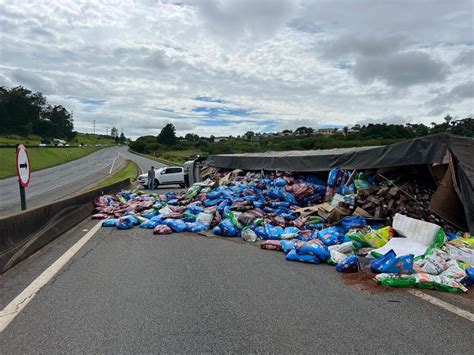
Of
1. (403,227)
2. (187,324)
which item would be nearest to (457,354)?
(187,324)

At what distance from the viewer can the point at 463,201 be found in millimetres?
7387

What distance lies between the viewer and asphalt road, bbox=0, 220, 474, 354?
11.3ft

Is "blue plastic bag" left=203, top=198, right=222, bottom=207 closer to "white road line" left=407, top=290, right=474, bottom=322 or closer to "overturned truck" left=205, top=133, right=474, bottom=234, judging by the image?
"overturned truck" left=205, top=133, right=474, bottom=234

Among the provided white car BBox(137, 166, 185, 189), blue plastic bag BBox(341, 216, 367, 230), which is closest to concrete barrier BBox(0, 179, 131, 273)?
blue plastic bag BBox(341, 216, 367, 230)

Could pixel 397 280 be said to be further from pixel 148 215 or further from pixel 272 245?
pixel 148 215

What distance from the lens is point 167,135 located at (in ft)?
451

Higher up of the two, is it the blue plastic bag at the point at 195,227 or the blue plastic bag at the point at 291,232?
the blue plastic bag at the point at 291,232

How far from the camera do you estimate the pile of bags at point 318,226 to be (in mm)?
5398

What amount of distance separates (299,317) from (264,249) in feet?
11.3

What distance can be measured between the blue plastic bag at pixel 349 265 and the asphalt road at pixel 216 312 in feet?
0.46

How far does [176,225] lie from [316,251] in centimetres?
424

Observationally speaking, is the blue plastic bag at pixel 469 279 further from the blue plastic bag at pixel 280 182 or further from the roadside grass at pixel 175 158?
the roadside grass at pixel 175 158

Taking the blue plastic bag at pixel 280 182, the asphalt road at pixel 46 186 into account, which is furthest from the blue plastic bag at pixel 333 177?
the asphalt road at pixel 46 186

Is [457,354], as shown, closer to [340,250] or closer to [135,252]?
[340,250]
